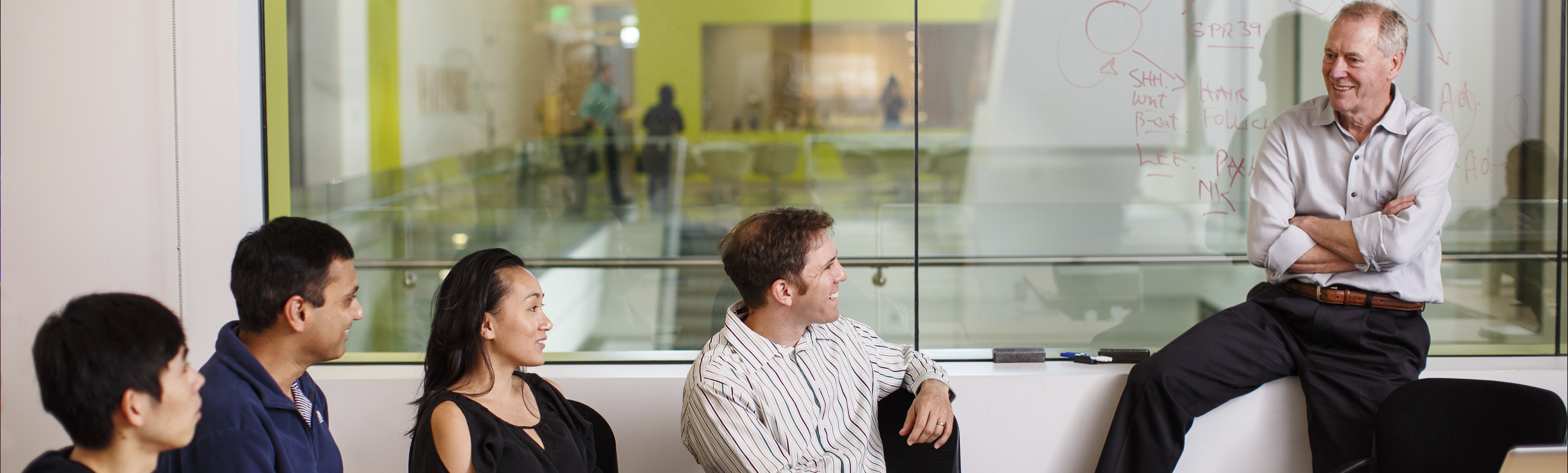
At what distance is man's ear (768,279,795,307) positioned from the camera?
2166 mm

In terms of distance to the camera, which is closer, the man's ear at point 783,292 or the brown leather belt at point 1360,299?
the man's ear at point 783,292

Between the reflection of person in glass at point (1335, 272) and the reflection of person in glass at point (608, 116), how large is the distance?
→ 3317 millimetres

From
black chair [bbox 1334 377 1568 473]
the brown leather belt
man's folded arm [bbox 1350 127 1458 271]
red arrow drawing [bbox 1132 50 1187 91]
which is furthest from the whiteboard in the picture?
black chair [bbox 1334 377 1568 473]

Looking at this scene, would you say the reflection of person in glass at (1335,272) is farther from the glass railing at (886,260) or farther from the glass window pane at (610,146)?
the glass window pane at (610,146)

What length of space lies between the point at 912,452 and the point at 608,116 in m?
3.67

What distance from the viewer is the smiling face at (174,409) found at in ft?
4.44

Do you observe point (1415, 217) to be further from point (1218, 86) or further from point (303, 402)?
point (303, 402)

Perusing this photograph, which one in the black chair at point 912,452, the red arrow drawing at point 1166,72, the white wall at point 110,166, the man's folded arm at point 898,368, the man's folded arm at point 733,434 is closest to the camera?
the man's folded arm at point 733,434

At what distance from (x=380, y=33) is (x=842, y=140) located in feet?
7.94

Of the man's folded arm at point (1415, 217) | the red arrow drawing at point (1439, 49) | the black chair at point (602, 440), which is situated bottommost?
the black chair at point (602, 440)

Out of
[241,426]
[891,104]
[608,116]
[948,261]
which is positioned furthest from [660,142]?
[241,426]

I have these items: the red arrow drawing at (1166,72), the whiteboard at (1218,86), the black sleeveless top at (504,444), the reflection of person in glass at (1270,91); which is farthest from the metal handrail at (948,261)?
the black sleeveless top at (504,444)

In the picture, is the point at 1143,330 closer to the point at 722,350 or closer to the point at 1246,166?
the point at 1246,166

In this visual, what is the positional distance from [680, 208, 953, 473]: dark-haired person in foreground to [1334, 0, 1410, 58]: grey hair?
1.47 m
